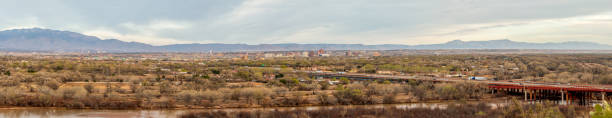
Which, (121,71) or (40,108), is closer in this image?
(40,108)

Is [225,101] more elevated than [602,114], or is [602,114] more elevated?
[602,114]

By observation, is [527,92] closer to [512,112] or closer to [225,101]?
[512,112]

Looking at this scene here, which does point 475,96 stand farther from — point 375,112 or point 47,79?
point 47,79

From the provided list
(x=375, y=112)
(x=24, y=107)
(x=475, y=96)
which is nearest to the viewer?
(x=375, y=112)

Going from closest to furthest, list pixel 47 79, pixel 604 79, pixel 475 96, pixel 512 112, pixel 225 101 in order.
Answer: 1. pixel 512 112
2. pixel 225 101
3. pixel 475 96
4. pixel 47 79
5. pixel 604 79

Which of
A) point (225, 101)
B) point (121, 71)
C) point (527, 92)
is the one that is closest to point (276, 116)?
point (225, 101)

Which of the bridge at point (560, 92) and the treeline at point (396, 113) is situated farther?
the bridge at point (560, 92)

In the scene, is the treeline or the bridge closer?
the treeline

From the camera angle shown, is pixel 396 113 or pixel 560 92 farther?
pixel 560 92

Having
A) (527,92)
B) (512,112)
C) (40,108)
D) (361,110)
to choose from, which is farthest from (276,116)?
(527,92)
